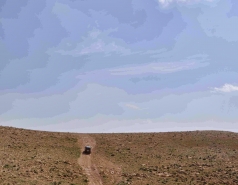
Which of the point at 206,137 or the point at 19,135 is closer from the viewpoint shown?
the point at 19,135

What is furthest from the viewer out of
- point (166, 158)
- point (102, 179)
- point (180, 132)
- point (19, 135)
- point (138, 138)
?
point (180, 132)

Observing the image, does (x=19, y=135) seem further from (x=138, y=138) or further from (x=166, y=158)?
(x=166, y=158)

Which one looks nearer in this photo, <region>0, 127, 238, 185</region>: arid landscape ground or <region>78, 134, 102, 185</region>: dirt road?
<region>78, 134, 102, 185</region>: dirt road

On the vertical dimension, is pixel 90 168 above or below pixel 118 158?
below

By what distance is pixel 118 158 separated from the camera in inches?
1734

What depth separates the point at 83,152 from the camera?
45250 mm

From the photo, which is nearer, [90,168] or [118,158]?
[90,168]

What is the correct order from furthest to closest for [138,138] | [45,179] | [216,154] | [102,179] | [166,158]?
1. [138,138]
2. [216,154]
3. [166,158]
4. [102,179]
5. [45,179]

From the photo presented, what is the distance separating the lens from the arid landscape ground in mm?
34938

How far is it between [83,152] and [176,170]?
43.1 feet

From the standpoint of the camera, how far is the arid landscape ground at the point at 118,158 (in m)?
Answer: 34.9

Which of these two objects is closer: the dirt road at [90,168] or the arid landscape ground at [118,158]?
the dirt road at [90,168]

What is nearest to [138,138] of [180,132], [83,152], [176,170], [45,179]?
[180,132]

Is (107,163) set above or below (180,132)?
below
